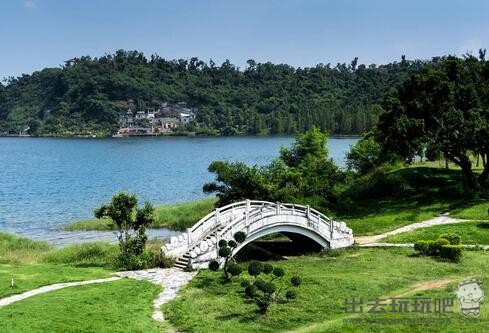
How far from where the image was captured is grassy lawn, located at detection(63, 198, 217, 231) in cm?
4934

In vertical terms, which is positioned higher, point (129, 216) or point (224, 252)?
point (129, 216)

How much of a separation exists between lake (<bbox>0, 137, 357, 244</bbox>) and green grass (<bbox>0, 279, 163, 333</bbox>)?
77.7 feet

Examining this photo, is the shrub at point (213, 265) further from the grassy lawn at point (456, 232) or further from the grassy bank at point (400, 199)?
the grassy bank at point (400, 199)

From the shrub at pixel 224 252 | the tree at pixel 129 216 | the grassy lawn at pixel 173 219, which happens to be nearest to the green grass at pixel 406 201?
the grassy lawn at pixel 173 219

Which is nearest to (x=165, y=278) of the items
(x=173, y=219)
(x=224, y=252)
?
(x=224, y=252)

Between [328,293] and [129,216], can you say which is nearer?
[328,293]

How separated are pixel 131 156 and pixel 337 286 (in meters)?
113

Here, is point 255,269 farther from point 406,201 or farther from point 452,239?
point 406,201

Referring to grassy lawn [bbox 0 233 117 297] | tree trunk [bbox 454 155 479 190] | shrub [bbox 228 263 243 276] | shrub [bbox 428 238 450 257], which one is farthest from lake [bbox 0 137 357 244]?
tree trunk [bbox 454 155 479 190]

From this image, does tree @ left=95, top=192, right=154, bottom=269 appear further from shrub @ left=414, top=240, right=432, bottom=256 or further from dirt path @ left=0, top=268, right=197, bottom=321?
shrub @ left=414, top=240, right=432, bottom=256

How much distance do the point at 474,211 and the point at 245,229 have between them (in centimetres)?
2071

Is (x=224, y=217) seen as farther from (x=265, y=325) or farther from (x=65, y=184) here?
(x=65, y=184)

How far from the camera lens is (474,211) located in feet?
137

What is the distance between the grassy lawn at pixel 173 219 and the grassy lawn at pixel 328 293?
67.6 feet
